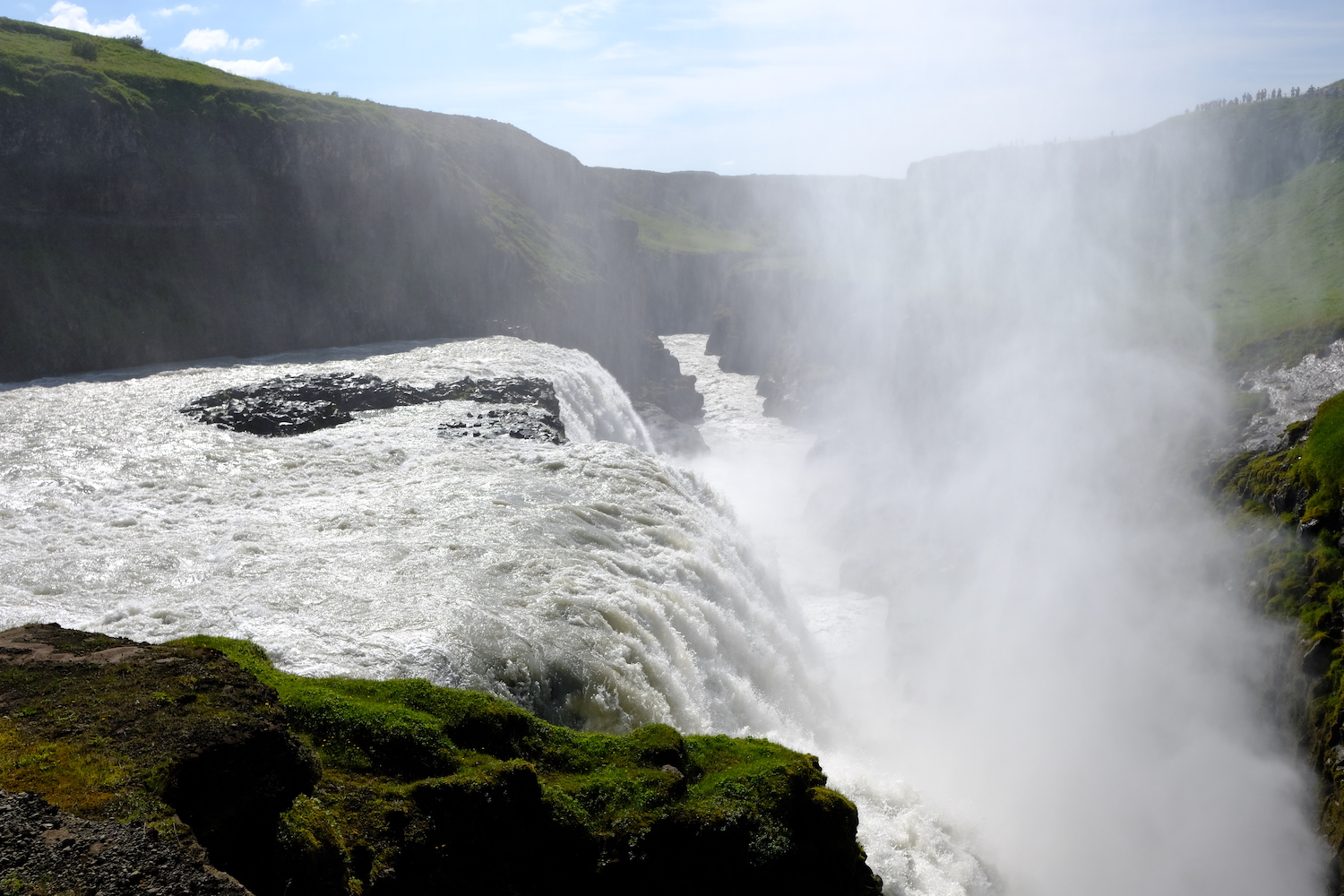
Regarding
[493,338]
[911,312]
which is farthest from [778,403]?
[493,338]

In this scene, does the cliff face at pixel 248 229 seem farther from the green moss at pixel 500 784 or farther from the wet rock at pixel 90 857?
the wet rock at pixel 90 857

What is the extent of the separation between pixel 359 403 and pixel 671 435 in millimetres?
20981

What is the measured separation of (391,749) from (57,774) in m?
2.87

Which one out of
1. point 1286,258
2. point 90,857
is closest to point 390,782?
point 90,857

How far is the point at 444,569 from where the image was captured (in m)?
15.9

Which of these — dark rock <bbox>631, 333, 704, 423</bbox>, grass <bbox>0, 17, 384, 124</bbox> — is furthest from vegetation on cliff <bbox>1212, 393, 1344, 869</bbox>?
grass <bbox>0, 17, 384, 124</bbox>

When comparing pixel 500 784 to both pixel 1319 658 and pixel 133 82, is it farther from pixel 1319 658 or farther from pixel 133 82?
pixel 133 82

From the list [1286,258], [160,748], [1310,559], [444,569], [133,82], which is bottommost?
[444,569]

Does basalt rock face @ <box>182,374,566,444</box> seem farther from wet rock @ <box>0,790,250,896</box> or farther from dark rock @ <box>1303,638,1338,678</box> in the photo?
wet rock @ <box>0,790,250,896</box>

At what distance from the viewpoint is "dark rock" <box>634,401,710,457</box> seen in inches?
1820

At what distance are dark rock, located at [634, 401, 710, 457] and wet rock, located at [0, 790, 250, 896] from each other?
39.6m

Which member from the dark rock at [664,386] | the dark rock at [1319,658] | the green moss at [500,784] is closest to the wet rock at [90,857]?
the green moss at [500,784]

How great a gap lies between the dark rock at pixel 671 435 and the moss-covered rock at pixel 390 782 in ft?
117

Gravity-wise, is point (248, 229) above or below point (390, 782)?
above
